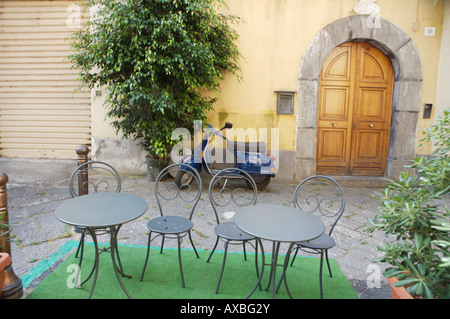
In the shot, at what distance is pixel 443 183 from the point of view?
1.89 m

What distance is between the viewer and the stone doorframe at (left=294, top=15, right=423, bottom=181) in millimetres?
5449

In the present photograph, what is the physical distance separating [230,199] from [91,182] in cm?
178

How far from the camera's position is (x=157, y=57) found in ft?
14.6

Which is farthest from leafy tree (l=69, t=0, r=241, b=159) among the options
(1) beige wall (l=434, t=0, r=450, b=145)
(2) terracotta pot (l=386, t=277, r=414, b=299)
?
(1) beige wall (l=434, t=0, r=450, b=145)

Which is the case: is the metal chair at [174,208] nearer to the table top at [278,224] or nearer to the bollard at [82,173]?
the table top at [278,224]

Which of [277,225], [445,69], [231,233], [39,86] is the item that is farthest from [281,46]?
[39,86]

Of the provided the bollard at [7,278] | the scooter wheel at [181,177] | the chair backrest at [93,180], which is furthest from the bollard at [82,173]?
the scooter wheel at [181,177]

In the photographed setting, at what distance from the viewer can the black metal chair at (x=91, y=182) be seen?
9.17ft

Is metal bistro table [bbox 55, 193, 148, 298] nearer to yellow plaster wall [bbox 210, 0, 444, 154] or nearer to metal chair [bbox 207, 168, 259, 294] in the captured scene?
metal chair [bbox 207, 168, 259, 294]

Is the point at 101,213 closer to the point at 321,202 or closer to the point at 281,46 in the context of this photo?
the point at 321,202

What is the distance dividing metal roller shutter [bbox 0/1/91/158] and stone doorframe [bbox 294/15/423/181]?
→ 4.25 metres

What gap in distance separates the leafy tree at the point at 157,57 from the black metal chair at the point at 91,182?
0.96 metres
